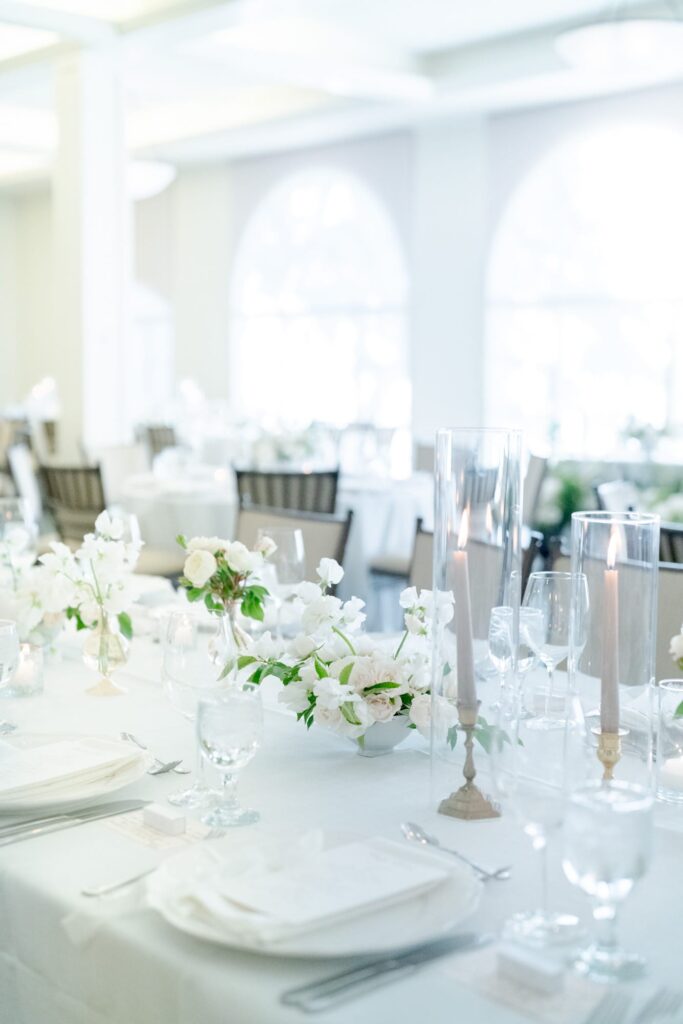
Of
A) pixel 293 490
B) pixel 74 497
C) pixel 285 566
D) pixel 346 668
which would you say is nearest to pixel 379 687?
pixel 346 668

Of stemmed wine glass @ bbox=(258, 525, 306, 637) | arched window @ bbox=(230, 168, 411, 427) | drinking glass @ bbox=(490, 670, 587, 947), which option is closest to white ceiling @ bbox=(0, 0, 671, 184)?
arched window @ bbox=(230, 168, 411, 427)

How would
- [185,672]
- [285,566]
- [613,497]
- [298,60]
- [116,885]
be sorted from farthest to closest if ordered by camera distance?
[298,60] → [613,497] → [285,566] → [185,672] → [116,885]

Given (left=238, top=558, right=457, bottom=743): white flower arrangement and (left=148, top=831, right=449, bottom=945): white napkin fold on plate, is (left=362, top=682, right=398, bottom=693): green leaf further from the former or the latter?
(left=148, top=831, right=449, bottom=945): white napkin fold on plate

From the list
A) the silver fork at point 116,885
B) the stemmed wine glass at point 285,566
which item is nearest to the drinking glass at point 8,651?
the silver fork at point 116,885

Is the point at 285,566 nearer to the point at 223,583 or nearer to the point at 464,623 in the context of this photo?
the point at 223,583

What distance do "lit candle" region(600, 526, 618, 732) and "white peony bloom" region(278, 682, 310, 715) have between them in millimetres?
468

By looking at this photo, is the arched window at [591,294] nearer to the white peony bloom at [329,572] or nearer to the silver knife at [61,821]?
the white peony bloom at [329,572]

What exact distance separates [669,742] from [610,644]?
0.25 m

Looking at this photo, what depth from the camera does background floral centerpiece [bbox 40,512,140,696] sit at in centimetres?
240

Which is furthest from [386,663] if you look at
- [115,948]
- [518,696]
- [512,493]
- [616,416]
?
[616,416]

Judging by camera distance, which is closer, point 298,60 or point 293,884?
point 293,884

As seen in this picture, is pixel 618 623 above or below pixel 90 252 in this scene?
below

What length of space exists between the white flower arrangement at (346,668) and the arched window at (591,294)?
729cm

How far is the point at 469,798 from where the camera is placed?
5.45 ft
